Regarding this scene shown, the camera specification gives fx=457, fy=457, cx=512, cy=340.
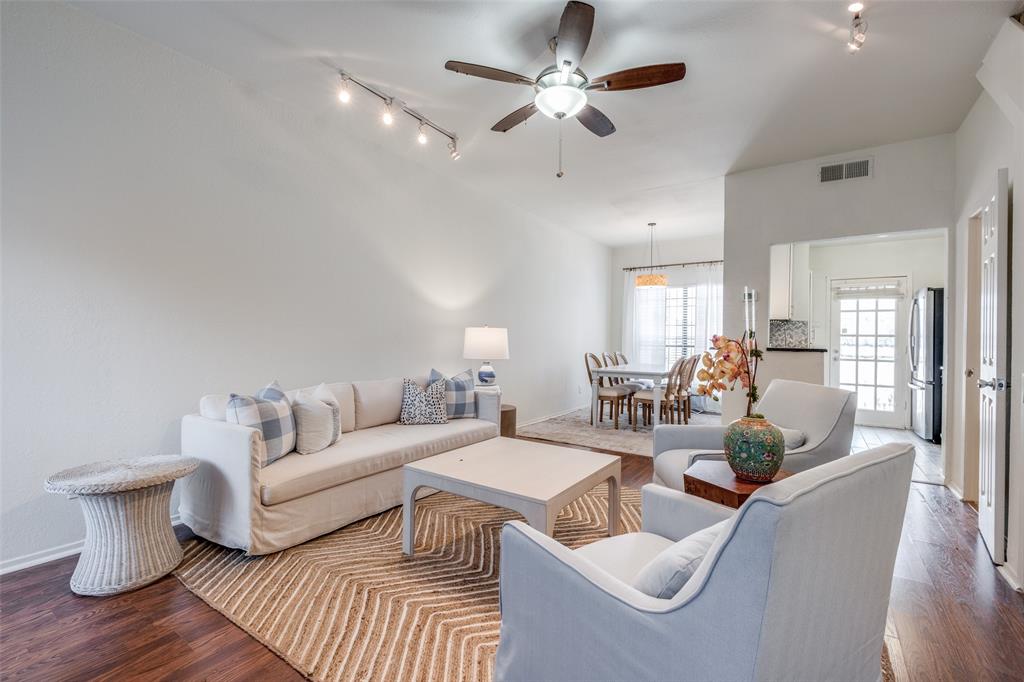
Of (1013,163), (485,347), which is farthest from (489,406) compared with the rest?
(1013,163)

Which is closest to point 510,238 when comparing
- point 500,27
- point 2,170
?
point 500,27

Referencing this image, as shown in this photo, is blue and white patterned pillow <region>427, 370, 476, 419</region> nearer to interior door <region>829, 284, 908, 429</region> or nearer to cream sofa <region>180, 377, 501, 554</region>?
cream sofa <region>180, 377, 501, 554</region>

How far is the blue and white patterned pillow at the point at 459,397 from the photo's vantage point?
3.81 m

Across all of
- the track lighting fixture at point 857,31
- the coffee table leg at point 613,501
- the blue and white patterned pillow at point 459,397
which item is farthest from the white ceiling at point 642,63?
the coffee table leg at point 613,501

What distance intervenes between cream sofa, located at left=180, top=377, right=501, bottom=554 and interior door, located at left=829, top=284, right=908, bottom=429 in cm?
577

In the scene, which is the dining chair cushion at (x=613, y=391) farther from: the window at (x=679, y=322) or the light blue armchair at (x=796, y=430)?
the light blue armchair at (x=796, y=430)

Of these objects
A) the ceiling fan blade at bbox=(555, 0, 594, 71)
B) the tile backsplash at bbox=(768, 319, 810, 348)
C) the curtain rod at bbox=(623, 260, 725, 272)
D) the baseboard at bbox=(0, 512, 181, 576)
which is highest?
the ceiling fan blade at bbox=(555, 0, 594, 71)

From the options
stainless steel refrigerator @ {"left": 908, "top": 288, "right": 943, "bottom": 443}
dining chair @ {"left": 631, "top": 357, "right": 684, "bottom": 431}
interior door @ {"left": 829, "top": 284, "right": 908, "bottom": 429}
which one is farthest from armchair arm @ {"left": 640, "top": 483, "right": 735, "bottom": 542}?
interior door @ {"left": 829, "top": 284, "right": 908, "bottom": 429}

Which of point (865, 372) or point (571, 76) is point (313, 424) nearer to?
point (571, 76)

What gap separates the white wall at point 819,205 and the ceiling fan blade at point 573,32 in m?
2.80

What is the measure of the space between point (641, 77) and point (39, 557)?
384cm

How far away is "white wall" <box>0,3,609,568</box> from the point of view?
7.27 feet

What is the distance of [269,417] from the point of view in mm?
2531

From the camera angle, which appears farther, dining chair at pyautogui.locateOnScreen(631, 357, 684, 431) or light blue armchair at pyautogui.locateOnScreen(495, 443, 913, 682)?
dining chair at pyautogui.locateOnScreen(631, 357, 684, 431)
